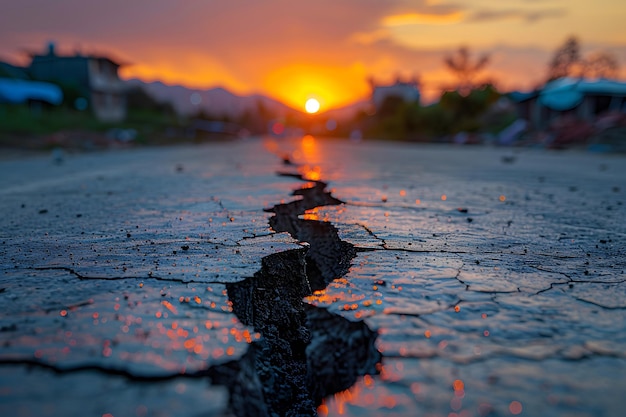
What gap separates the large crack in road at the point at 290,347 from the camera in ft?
3.74

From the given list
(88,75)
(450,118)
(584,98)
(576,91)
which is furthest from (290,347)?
(88,75)

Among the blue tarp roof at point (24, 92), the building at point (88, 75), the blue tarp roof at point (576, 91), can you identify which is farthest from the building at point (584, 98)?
the building at point (88, 75)

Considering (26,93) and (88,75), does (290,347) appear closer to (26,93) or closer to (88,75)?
(26,93)

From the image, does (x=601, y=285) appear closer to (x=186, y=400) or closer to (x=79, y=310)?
(x=186, y=400)

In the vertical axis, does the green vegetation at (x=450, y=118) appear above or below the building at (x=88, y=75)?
below

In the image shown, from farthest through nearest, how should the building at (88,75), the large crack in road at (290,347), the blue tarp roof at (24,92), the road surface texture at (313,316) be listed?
1. the building at (88,75)
2. the blue tarp roof at (24,92)
3. the large crack in road at (290,347)
4. the road surface texture at (313,316)

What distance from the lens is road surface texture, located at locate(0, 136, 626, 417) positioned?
989 millimetres

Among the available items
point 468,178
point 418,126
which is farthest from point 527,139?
point 468,178

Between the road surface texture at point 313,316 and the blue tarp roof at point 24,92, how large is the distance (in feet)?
82.2

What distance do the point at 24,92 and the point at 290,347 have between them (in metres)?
Result: 27.6

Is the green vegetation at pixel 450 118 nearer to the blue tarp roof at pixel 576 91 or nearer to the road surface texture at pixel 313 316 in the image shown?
the blue tarp roof at pixel 576 91

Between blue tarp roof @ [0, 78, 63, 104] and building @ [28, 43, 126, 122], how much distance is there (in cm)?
489

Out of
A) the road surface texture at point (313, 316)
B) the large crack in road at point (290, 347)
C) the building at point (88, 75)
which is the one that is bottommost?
the large crack in road at point (290, 347)

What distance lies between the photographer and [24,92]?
24141 mm
